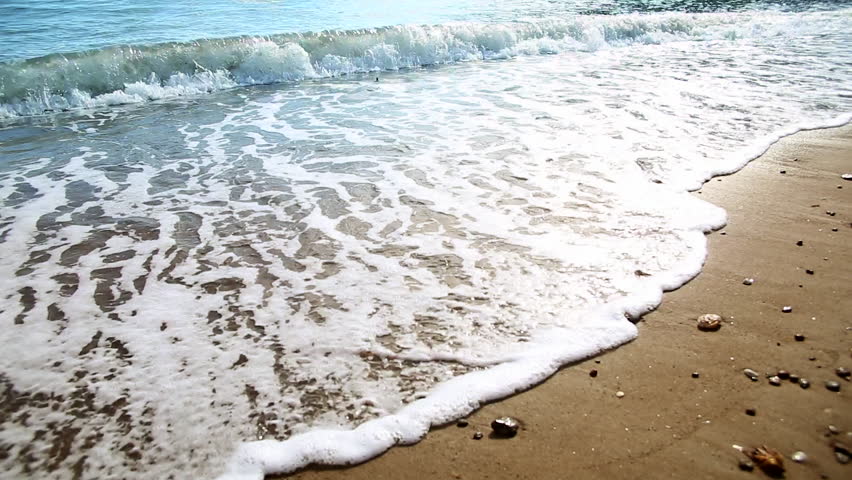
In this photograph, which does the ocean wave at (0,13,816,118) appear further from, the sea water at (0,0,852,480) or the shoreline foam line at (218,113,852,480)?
the shoreline foam line at (218,113,852,480)

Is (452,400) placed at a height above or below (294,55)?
below

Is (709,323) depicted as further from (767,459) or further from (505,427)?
(505,427)

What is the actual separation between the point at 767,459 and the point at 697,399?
0.35 meters

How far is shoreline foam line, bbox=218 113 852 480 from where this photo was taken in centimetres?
198

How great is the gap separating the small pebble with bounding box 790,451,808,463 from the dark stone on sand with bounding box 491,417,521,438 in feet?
3.21

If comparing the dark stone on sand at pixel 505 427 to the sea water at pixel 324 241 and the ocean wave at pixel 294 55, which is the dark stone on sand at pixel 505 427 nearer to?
the sea water at pixel 324 241

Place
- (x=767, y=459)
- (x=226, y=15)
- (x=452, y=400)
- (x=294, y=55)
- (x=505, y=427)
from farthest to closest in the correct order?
(x=226, y=15), (x=294, y=55), (x=452, y=400), (x=505, y=427), (x=767, y=459)

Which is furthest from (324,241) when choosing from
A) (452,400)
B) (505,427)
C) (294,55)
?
(294,55)

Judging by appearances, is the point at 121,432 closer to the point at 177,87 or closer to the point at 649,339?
the point at 649,339

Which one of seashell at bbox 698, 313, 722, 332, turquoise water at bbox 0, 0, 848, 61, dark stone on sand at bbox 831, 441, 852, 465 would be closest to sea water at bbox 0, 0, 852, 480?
seashell at bbox 698, 313, 722, 332

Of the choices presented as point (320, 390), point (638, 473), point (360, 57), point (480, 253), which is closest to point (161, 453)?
point (320, 390)

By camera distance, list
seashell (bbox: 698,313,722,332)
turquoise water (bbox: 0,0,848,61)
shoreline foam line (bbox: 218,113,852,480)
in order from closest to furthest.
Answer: shoreline foam line (bbox: 218,113,852,480), seashell (bbox: 698,313,722,332), turquoise water (bbox: 0,0,848,61)

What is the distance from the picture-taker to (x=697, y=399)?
2.17 m

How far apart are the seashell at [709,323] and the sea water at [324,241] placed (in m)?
0.31
